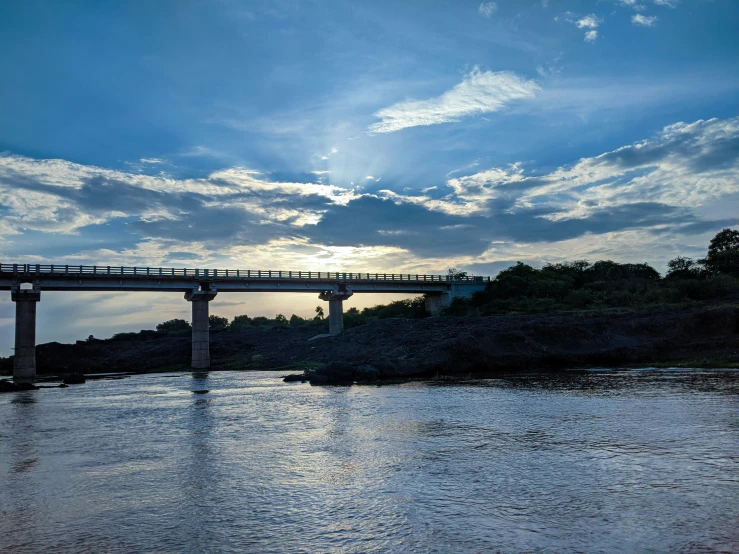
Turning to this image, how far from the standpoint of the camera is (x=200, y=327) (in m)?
82.1

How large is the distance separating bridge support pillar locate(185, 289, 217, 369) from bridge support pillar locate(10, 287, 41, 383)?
20181 mm

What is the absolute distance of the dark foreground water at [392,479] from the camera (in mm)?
8234

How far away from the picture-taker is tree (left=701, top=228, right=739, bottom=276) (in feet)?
293

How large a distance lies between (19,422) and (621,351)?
38953mm

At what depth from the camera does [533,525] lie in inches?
332

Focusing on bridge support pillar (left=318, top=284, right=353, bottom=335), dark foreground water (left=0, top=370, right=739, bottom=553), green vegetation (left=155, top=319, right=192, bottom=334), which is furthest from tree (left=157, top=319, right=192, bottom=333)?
dark foreground water (left=0, top=370, right=739, bottom=553)

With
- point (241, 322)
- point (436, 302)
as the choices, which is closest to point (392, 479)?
point (436, 302)

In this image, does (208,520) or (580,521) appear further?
(208,520)

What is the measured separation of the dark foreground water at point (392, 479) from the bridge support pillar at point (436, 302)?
82.8 metres

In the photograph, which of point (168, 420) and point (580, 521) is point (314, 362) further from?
point (580, 521)

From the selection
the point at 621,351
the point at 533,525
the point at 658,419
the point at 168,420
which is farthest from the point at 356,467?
the point at 621,351

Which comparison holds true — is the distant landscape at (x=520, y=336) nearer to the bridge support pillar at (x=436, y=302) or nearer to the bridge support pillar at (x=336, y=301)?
the bridge support pillar at (x=436, y=302)

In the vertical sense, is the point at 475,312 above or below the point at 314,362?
above

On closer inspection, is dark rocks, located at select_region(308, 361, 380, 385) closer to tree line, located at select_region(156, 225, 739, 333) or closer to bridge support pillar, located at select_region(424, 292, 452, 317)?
tree line, located at select_region(156, 225, 739, 333)
